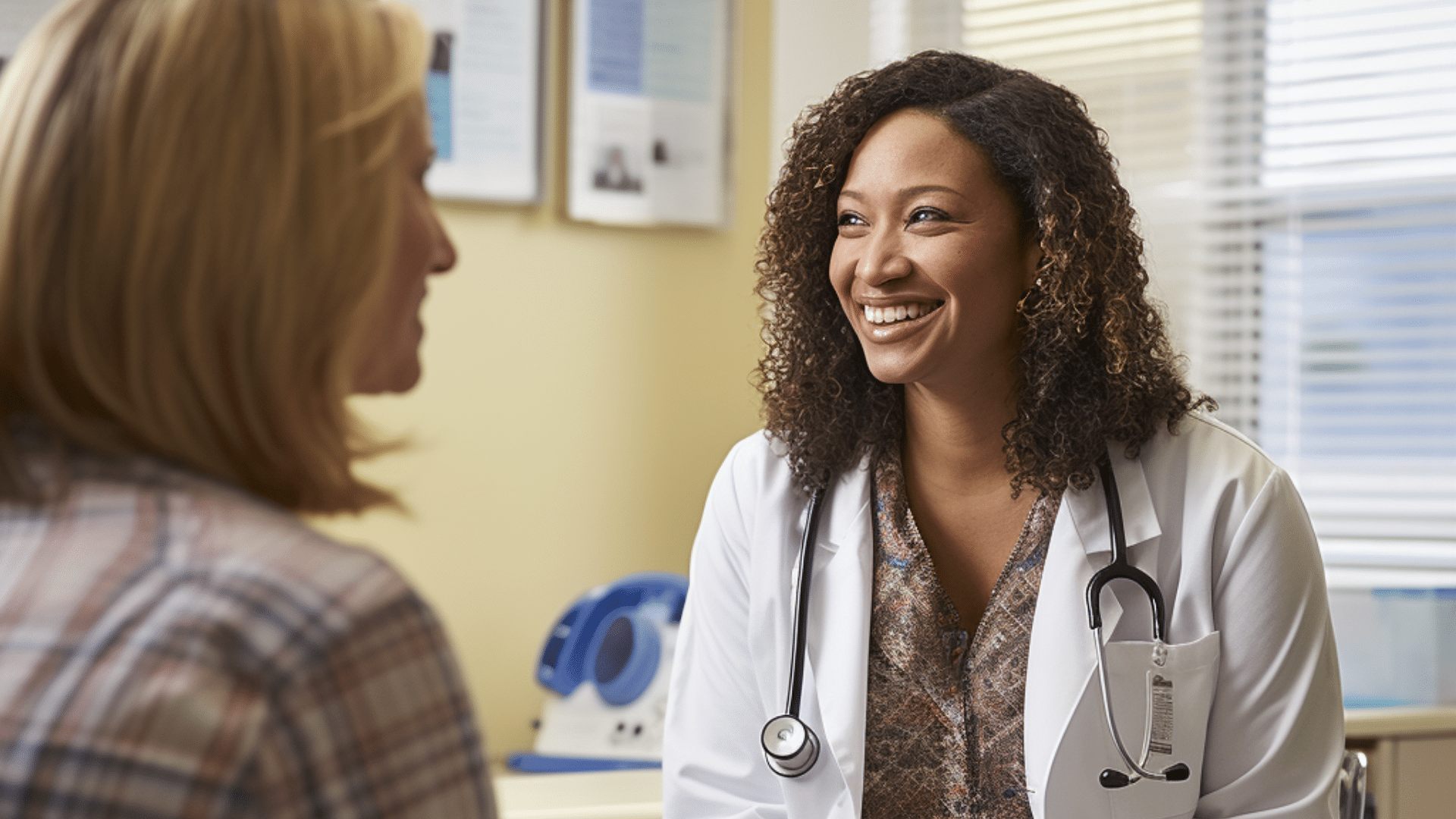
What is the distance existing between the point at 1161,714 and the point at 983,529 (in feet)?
0.97

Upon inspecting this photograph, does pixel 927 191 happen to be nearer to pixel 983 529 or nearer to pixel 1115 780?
pixel 983 529

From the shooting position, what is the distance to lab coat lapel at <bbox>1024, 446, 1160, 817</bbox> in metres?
1.28

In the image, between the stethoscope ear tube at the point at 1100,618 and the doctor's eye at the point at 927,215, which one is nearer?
the stethoscope ear tube at the point at 1100,618

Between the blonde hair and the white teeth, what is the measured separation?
34.0 inches

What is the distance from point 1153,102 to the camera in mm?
2428

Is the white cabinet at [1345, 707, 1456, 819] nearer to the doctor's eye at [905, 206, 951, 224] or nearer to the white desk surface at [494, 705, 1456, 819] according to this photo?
the white desk surface at [494, 705, 1456, 819]

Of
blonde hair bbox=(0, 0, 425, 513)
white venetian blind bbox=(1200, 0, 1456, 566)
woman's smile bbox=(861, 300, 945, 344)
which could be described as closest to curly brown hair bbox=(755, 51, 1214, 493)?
woman's smile bbox=(861, 300, 945, 344)

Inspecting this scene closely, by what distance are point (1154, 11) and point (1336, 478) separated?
0.96 m

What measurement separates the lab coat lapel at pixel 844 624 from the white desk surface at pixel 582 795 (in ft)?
1.61

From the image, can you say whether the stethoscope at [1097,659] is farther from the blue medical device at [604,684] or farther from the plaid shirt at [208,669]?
the plaid shirt at [208,669]

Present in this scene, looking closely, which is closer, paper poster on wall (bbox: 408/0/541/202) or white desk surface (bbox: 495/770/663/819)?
A: white desk surface (bbox: 495/770/663/819)

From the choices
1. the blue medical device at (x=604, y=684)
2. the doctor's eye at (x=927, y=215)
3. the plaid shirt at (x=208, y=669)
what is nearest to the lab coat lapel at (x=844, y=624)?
the doctor's eye at (x=927, y=215)

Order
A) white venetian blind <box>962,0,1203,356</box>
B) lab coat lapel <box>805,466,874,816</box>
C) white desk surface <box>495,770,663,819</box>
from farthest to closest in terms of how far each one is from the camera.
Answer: white venetian blind <box>962,0,1203,356</box> → white desk surface <box>495,770,663,819</box> → lab coat lapel <box>805,466,874,816</box>

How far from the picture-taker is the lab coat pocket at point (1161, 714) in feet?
4.11
